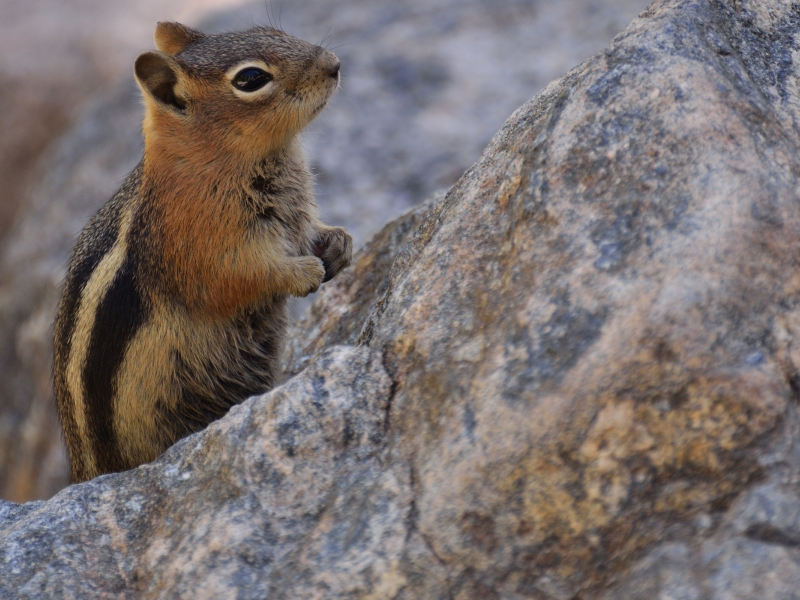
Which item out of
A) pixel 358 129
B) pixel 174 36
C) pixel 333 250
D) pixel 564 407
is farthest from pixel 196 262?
pixel 358 129

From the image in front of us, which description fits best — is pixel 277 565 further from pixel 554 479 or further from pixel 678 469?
Result: pixel 678 469

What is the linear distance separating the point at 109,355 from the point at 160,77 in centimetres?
134

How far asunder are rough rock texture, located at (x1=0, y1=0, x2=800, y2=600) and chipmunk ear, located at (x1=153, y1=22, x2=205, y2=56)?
7.72 ft

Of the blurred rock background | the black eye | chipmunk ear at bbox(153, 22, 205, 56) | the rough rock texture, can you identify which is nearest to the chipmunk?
the black eye

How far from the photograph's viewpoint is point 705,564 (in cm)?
183

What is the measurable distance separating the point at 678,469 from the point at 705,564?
0.22 metres

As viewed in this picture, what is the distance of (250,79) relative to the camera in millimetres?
3945

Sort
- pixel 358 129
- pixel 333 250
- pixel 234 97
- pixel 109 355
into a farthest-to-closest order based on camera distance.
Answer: pixel 358 129
pixel 333 250
pixel 234 97
pixel 109 355

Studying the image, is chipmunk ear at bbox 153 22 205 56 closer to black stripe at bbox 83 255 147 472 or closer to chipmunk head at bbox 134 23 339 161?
chipmunk head at bbox 134 23 339 161

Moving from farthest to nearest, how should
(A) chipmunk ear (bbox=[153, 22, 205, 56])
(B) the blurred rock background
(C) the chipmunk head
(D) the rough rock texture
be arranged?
(B) the blurred rock background → (A) chipmunk ear (bbox=[153, 22, 205, 56]) → (C) the chipmunk head → (D) the rough rock texture

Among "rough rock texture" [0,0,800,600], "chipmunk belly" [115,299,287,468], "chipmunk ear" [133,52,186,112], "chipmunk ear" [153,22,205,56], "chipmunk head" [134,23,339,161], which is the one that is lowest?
"rough rock texture" [0,0,800,600]

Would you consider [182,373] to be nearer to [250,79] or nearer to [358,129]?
[250,79]

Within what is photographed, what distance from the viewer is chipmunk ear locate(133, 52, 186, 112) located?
3.87 m

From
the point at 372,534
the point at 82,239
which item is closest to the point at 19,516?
the point at 372,534
